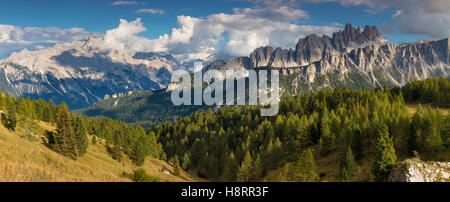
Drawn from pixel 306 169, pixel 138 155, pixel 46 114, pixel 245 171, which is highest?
pixel 46 114

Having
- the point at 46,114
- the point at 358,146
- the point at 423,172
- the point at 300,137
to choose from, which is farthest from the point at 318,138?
the point at 46,114

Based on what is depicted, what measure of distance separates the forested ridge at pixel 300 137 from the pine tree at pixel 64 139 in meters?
0.21

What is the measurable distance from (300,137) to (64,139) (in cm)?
7145

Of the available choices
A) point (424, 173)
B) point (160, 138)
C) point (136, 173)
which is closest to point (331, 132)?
point (424, 173)

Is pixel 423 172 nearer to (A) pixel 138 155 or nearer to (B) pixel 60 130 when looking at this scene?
(B) pixel 60 130

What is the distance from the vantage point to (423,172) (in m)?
47.2

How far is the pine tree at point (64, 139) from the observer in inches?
2529

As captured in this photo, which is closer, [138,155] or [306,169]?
[306,169]

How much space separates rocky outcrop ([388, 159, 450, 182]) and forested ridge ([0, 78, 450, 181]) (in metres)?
8.07

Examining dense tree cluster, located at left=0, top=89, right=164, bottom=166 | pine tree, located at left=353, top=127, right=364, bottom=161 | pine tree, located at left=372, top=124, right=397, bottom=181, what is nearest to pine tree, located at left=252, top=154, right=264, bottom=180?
pine tree, located at left=353, top=127, right=364, bottom=161

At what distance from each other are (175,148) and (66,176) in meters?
118

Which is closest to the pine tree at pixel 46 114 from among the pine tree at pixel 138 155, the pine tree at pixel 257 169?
the pine tree at pixel 138 155

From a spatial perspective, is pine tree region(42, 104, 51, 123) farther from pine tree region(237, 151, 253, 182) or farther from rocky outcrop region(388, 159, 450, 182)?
rocky outcrop region(388, 159, 450, 182)
